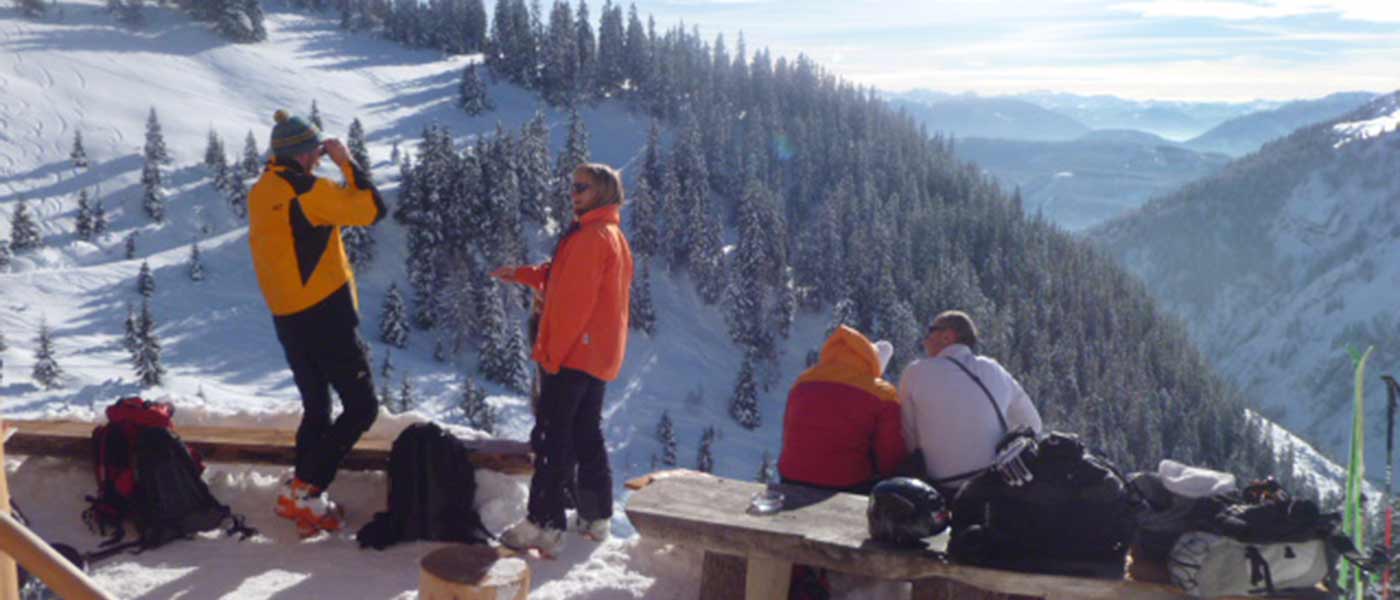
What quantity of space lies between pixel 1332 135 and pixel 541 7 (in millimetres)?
175926

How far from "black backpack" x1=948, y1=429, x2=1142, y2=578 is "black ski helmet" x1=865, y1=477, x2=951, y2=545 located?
206mm

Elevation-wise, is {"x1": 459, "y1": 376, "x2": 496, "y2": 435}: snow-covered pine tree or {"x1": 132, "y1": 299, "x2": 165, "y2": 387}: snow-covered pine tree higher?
{"x1": 132, "y1": 299, "x2": 165, "y2": 387}: snow-covered pine tree

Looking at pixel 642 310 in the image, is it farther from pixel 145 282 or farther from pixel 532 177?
pixel 145 282

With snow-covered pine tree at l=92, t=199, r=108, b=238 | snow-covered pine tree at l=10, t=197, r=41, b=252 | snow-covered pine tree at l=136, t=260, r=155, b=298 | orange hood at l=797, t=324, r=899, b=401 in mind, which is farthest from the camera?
snow-covered pine tree at l=92, t=199, r=108, b=238

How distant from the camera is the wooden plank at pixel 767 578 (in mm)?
4316

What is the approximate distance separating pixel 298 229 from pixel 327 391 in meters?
0.95

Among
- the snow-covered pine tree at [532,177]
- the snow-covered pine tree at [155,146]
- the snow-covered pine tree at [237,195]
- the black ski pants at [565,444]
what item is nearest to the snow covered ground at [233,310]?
the black ski pants at [565,444]

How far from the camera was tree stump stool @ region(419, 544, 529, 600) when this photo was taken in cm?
338

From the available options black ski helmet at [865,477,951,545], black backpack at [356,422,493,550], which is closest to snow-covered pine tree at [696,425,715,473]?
black backpack at [356,422,493,550]

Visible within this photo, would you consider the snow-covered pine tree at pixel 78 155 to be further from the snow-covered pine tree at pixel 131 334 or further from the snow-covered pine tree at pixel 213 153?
the snow-covered pine tree at pixel 131 334

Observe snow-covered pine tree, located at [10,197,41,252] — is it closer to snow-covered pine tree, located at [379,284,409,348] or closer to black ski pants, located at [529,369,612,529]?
snow-covered pine tree, located at [379,284,409,348]

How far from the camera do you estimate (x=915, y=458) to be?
5234 millimetres

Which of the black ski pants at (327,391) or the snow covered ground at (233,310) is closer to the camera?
the black ski pants at (327,391)

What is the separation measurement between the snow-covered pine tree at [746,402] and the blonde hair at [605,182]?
53797 mm
